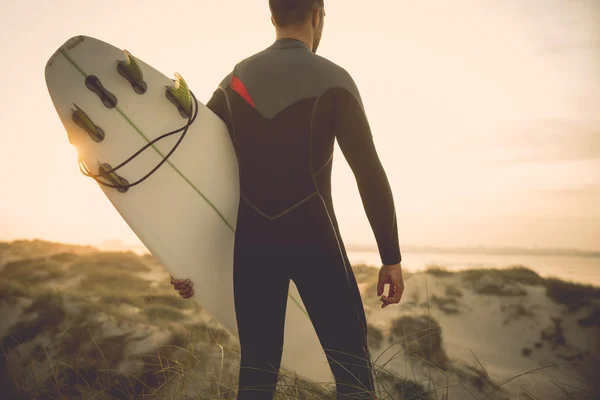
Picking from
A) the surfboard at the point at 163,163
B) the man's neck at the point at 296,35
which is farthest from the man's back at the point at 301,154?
the surfboard at the point at 163,163

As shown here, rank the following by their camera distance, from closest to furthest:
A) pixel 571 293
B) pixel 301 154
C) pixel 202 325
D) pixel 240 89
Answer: pixel 301 154 → pixel 240 89 → pixel 202 325 → pixel 571 293

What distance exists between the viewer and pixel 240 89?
167 cm

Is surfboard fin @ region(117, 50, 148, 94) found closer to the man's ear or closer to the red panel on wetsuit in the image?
the red panel on wetsuit

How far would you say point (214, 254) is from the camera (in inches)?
78.7

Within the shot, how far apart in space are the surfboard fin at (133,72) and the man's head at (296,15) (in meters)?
0.79

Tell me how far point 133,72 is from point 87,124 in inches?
13.8

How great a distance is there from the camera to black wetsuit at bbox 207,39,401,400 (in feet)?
5.06

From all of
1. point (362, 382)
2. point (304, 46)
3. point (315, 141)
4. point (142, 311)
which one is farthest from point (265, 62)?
point (142, 311)

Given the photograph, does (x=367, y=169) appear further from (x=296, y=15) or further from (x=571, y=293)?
(x=571, y=293)

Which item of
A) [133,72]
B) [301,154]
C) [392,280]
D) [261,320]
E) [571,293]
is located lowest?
[571,293]

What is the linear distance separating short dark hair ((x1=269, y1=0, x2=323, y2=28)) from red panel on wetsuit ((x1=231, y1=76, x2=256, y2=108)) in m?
0.31

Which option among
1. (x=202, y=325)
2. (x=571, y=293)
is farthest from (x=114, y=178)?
(x=571, y=293)

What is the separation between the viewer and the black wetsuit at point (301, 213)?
154 cm

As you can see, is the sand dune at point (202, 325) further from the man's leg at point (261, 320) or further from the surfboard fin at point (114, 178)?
the man's leg at point (261, 320)
